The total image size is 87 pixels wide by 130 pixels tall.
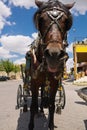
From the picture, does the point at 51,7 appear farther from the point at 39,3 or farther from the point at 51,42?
the point at 51,42

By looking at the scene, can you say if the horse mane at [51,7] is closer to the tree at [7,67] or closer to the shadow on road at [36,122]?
the shadow on road at [36,122]

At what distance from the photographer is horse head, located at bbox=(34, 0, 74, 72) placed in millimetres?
5992

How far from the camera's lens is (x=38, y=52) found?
7.65 m

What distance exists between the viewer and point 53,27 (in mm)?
6422

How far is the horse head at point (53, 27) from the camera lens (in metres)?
5.99

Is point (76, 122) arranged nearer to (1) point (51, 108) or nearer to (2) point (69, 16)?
(1) point (51, 108)

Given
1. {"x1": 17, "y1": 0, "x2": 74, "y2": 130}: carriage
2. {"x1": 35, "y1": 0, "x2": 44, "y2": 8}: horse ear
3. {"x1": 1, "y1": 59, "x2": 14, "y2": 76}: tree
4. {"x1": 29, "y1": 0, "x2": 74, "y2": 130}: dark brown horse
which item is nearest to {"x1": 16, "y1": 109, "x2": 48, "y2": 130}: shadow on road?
{"x1": 17, "y1": 0, "x2": 74, "y2": 130}: carriage

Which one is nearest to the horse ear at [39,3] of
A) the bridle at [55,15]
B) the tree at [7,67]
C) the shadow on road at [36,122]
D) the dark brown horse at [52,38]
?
the dark brown horse at [52,38]

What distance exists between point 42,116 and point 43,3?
15.8ft

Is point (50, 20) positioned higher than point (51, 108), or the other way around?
point (50, 20)

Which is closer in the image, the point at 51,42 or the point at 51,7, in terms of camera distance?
the point at 51,42

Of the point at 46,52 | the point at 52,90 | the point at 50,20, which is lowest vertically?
the point at 52,90

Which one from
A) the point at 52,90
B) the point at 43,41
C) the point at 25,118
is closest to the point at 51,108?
the point at 52,90

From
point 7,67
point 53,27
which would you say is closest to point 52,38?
point 53,27
